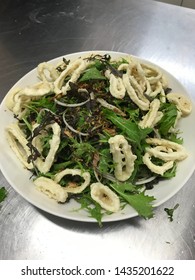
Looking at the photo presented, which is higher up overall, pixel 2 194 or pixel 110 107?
pixel 110 107

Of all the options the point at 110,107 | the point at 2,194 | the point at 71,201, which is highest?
the point at 110,107

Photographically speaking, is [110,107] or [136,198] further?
[110,107]

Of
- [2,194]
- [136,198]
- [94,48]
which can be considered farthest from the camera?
[94,48]

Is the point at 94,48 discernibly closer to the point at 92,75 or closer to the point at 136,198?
the point at 92,75

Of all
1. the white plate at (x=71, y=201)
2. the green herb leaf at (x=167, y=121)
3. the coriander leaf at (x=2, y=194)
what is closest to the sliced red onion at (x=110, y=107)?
the green herb leaf at (x=167, y=121)

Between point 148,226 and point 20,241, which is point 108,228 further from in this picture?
point 20,241

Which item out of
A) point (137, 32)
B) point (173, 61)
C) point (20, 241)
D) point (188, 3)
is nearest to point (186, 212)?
point (20, 241)

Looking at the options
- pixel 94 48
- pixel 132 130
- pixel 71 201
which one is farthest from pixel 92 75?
pixel 94 48

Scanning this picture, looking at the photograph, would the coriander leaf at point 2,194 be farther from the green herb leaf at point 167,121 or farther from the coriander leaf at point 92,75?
the green herb leaf at point 167,121
